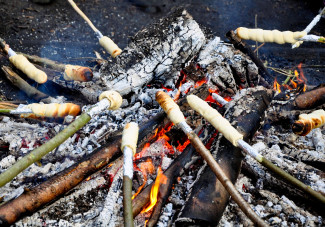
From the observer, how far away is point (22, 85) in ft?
12.3

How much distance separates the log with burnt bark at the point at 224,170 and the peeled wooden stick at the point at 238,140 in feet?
0.73

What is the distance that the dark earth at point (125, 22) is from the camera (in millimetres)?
5133

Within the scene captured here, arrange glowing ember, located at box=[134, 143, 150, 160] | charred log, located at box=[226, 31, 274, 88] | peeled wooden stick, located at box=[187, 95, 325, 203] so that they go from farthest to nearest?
charred log, located at box=[226, 31, 274, 88] → glowing ember, located at box=[134, 143, 150, 160] → peeled wooden stick, located at box=[187, 95, 325, 203]

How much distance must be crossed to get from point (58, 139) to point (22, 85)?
227 centimetres

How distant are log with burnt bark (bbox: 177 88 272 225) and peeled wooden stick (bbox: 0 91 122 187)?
1053mm

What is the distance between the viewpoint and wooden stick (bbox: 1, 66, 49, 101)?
3619 millimetres

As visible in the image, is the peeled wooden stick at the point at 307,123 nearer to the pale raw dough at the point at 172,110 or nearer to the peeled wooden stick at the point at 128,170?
the pale raw dough at the point at 172,110

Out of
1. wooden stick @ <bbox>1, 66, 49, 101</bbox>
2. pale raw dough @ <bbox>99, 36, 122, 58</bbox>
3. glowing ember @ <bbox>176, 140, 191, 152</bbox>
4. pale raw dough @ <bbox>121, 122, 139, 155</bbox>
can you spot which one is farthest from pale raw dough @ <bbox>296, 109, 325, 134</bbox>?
wooden stick @ <bbox>1, 66, 49, 101</bbox>

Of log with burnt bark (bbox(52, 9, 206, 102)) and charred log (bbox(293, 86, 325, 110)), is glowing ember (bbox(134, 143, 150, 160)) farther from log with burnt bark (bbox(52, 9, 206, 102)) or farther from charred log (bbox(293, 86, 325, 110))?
charred log (bbox(293, 86, 325, 110))

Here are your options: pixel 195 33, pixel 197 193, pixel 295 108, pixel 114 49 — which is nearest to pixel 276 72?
pixel 295 108

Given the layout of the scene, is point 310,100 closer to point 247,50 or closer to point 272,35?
point 272,35

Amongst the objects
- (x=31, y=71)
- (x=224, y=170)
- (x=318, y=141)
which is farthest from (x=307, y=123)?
(x=31, y=71)

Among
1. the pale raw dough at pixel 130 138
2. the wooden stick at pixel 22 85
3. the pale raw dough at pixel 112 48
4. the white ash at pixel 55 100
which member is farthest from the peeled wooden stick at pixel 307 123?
the wooden stick at pixel 22 85

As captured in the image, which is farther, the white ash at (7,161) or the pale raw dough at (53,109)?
the white ash at (7,161)
